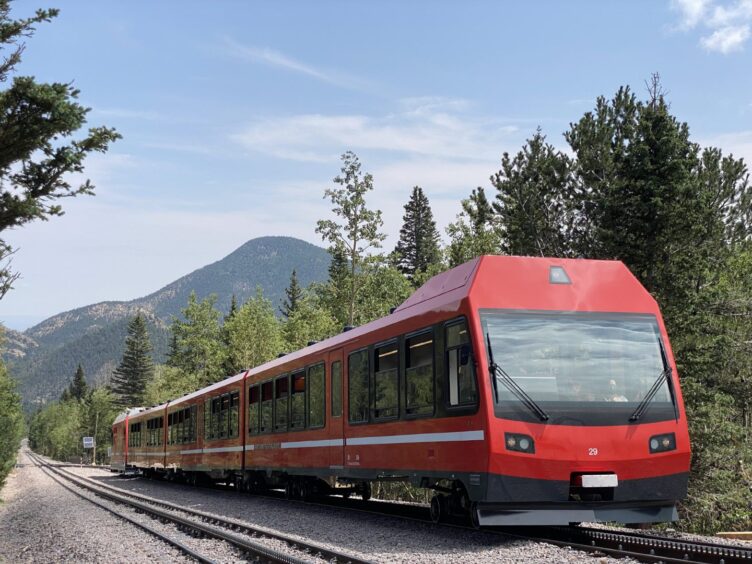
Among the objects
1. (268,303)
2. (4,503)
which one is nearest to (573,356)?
(4,503)

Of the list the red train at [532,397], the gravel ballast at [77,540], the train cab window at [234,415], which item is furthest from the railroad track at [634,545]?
the train cab window at [234,415]

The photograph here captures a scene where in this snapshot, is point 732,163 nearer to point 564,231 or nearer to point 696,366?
point 564,231

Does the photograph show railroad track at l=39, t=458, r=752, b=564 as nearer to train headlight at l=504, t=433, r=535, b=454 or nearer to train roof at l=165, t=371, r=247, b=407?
train headlight at l=504, t=433, r=535, b=454

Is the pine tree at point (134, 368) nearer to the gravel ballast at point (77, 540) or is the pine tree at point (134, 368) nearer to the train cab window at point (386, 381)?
the gravel ballast at point (77, 540)

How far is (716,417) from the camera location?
2583 cm

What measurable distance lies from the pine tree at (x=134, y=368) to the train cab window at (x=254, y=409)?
339 ft

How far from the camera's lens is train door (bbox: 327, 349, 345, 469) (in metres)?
15.2

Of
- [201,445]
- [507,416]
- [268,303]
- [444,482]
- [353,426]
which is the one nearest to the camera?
[507,416]

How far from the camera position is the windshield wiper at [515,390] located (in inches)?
398

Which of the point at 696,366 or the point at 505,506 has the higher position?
the point at 696,366

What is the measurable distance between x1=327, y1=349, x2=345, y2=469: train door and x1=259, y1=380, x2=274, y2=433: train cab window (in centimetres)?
451

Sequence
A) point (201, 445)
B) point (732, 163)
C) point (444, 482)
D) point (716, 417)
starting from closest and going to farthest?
point (444, 482), point (716, 417), point (201, 445), point (732, 163)

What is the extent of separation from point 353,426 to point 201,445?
1495cm

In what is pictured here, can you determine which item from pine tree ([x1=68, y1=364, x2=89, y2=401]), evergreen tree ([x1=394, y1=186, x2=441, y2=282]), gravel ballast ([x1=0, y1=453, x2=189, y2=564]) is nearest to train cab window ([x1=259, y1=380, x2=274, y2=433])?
gravel ballast ([x1=0, y1=453, x2=189, y2=564])
